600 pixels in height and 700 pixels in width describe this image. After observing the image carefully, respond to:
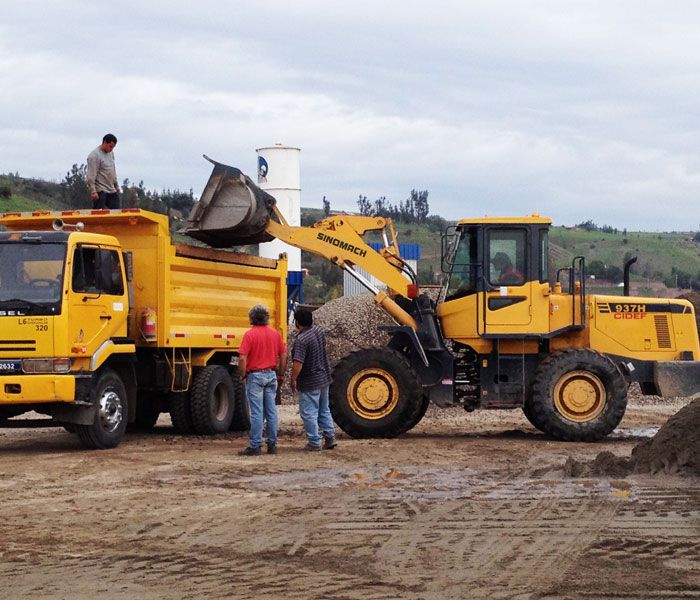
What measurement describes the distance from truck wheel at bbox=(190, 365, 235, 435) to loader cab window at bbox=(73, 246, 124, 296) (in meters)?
2.27

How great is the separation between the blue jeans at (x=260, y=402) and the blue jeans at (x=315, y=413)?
38 cm

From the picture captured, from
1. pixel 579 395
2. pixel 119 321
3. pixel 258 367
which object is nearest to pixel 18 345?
pixel 119 321

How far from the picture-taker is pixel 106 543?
9.07 meters

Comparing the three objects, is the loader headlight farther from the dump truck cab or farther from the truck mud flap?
the truck mud flap

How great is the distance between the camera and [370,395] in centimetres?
1644

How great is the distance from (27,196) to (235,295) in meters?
38.1

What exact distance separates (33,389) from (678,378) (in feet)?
27.5

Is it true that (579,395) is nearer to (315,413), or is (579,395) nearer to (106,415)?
(315,413)

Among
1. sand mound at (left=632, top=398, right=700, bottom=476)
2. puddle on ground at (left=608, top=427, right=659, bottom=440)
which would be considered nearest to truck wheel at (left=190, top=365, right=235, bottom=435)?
puddle on ground at (left=608, top=427, right=659, bottom=440)

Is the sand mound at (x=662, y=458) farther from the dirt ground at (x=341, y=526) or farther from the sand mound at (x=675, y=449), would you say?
the dirt ground at (x=341, y=526)

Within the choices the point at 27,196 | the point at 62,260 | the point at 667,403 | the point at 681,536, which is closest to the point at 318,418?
the point at 62,260

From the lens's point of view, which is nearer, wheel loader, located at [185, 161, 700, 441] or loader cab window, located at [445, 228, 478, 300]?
wheel loader, located at [185, 161, 700, 441]

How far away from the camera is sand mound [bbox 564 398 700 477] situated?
12.3m

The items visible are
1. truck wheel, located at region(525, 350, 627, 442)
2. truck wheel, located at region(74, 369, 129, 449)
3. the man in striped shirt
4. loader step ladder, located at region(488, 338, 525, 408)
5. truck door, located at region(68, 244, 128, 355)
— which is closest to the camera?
truck door, located at region(68, 244, 128, 355)
